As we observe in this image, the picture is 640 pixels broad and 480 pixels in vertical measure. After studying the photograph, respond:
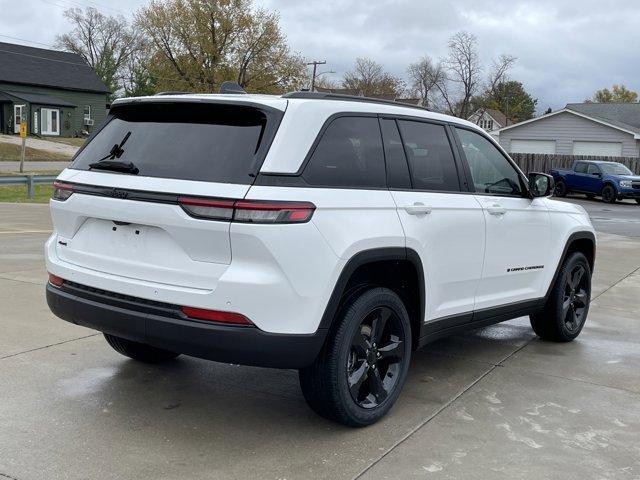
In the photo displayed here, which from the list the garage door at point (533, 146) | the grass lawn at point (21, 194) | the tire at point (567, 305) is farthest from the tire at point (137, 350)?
the garage door at point (533, 146)

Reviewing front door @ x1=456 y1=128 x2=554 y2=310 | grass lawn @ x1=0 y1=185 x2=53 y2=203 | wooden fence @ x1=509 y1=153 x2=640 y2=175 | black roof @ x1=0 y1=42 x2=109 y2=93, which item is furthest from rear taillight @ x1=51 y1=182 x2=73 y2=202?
black roof @ x1=0 y1=42 x2=109 y2=93

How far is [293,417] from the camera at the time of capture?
4246 millimetres

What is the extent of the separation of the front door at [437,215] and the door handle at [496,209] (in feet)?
0.43

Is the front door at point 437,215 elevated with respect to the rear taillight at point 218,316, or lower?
Result: elevated

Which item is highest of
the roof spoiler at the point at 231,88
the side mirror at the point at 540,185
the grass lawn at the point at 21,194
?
the roof spoiler at the point at 231,88

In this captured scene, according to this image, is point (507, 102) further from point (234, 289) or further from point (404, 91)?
Result: point (234, 289)

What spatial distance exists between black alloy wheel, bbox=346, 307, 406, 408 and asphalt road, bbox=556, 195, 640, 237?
1397 centimetres

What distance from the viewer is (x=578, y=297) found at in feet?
20.9

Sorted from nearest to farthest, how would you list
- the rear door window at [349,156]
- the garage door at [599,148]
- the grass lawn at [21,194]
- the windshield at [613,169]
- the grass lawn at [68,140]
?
the rear door window at [349,156] → the grass lawn at [21,194] → the windshield at [613,169] → the garage door at [599,148] → the grass lawn at [68,140]

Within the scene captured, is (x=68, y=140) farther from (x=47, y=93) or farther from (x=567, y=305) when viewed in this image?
(x=567, y=305)

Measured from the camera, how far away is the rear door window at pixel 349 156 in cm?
378

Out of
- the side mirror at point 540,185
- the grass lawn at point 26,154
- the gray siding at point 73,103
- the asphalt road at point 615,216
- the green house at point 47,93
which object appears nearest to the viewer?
the side mirror at point 540,185

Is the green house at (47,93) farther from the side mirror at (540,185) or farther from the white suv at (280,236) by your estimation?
the white suv at (280,236)

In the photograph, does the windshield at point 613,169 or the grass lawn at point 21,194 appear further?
the windshield at point 613,169
